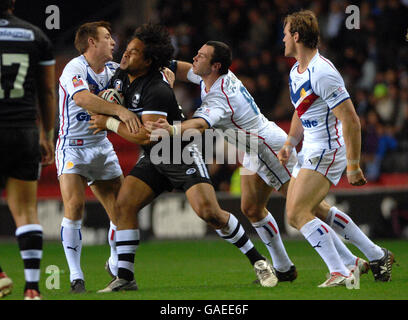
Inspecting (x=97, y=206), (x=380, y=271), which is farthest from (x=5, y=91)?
(x=97, y=206)

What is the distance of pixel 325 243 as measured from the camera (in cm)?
670

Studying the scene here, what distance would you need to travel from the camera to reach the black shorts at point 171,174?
6.83m

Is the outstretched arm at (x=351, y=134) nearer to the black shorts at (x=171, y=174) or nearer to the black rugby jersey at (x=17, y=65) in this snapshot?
the black shorts at (x=171, y=174)

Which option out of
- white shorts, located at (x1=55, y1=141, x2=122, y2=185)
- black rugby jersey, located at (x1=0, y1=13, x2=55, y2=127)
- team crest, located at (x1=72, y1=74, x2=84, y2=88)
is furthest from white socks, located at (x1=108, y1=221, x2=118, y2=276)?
black rugby jersey, located at (x1=0, y1=13, x2=55, y2=127)

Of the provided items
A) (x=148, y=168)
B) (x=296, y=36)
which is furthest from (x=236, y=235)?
(x=296, y=36)

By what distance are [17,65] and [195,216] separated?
8.02 meters

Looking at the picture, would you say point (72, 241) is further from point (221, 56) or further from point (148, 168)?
point (221, 56)

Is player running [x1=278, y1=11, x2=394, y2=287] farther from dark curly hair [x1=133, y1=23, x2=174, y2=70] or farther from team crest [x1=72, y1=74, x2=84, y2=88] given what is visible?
team crest [x1=72, y1=74, x2=84, y2=88]

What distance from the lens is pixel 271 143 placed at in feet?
24.9

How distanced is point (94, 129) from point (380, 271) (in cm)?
294

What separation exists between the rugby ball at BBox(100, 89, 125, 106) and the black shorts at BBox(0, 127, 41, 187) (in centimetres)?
119

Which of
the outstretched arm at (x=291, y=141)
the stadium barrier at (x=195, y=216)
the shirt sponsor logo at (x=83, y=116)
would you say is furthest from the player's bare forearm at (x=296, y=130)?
the stadium barrier at (x=195, y=216)

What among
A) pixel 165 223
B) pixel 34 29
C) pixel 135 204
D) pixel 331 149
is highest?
pixel 34 29
